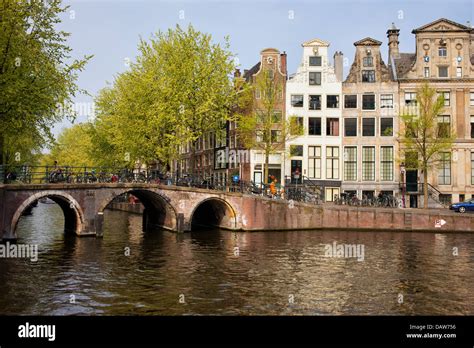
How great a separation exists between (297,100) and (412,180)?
1447 cm

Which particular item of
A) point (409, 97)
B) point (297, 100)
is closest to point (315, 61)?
point (297, 100)

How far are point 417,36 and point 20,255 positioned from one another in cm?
4331

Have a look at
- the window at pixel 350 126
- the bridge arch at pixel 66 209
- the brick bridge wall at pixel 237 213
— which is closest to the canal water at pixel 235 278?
the bridge arch at pixel 66 209

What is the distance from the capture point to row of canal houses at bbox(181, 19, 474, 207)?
4925 cm

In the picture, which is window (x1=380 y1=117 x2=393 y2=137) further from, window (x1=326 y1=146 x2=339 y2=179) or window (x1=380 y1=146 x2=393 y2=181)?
window (x1=326 y1=146 x2=339 y2=179)

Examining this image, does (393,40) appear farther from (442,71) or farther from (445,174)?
(445,174)

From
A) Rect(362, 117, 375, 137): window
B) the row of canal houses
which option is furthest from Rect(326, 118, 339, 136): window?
Rect(362, 117, 375, 137): window

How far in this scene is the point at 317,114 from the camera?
50969 mm

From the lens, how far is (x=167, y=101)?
139 feet

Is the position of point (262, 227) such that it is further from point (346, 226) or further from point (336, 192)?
point (336, 192)

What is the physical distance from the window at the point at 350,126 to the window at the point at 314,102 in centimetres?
326
